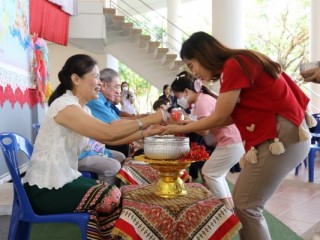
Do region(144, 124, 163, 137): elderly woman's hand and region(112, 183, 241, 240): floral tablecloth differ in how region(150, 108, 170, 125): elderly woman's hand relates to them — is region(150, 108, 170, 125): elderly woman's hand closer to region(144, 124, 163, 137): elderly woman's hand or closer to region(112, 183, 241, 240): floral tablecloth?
region(144, 124, 163, 137): elderly woman's hand

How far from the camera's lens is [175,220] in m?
1.40

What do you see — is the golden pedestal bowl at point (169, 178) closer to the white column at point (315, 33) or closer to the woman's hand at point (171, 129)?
the woman's hand at point (171, 129)

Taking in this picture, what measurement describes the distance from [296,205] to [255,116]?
2.16m

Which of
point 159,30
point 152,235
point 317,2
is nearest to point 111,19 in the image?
point 159,30

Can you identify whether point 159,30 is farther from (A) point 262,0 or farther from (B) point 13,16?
(B) point 13,16

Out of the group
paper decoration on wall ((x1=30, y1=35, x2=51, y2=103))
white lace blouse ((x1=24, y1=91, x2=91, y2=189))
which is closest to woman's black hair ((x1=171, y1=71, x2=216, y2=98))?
white lace blouse ((x1=24, y1=91, x2=91, y2=189))

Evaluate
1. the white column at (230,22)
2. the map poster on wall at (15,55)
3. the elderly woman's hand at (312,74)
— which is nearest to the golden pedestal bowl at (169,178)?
the elderly woman's hand at (312,74)

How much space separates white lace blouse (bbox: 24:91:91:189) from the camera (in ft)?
5.57

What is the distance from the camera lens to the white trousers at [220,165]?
2809 mm

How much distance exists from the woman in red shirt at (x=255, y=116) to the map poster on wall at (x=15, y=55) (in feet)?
8.77

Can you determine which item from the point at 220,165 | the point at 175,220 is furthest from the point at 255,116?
the point at 220,165

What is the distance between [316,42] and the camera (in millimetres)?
7719

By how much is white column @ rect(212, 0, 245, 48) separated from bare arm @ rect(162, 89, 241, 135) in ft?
16.7

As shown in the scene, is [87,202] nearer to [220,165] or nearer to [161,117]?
[161,117]
